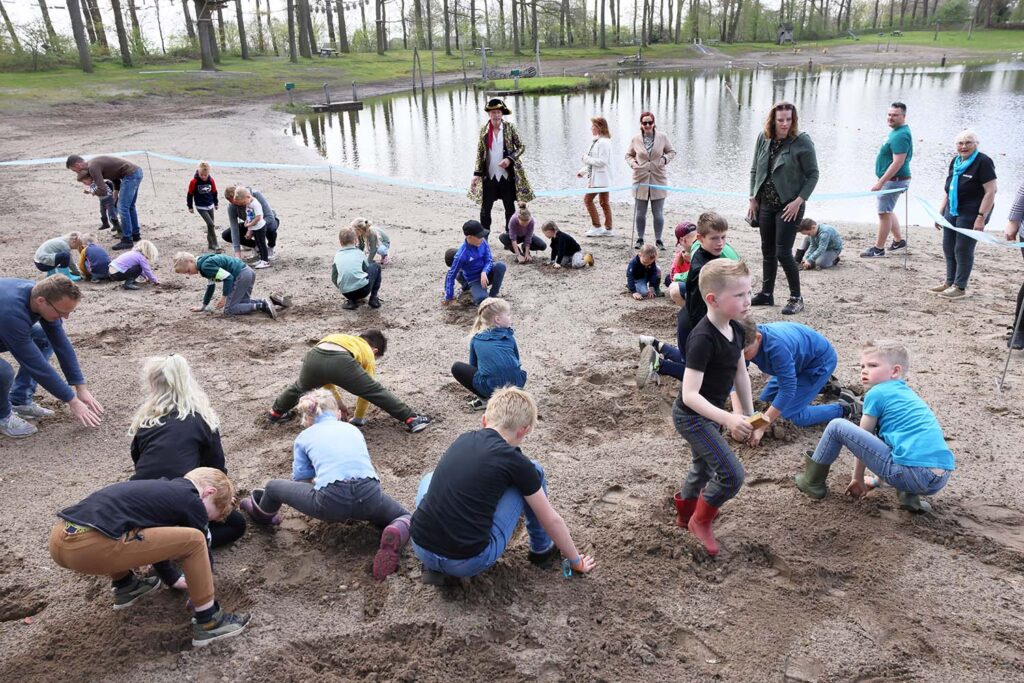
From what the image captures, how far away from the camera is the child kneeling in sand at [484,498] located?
3.28 m

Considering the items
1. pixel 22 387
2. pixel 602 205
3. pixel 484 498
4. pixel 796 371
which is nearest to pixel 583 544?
pixel 484 498

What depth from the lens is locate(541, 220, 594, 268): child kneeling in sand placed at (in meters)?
9.30

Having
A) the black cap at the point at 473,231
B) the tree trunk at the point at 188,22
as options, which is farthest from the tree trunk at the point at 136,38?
the black cap at the point at 473,231

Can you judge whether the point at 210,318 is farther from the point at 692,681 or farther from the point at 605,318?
the point at 692,681

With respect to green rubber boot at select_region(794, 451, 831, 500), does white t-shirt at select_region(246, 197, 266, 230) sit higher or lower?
higher

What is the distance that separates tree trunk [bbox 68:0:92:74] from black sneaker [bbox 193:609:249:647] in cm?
4198

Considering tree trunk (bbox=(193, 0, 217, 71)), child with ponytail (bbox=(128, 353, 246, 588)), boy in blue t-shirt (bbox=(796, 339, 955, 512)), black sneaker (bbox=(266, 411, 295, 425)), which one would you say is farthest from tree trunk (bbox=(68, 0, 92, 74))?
boy in blue t-shirt (bbox=(796, 339, 955, 512))

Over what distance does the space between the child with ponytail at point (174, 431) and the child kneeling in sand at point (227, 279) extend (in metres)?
3.98

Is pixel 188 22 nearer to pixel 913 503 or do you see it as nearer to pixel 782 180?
pixel 782 180

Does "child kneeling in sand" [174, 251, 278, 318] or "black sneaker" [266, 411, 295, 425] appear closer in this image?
"black sneaker" [266, 411, 295, 425]

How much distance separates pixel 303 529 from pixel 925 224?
1199 centimetres

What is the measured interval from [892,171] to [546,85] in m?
37.7

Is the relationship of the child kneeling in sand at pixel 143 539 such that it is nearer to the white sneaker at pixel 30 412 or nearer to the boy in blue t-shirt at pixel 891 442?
the white sneaker at pixel 30 412

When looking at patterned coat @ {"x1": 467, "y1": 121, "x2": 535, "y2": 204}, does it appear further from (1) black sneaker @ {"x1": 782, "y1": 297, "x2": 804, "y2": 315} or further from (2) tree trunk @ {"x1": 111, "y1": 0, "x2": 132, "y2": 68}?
(2) tree trunk @ {"x1": 111, "y1": 0, "x2": 132, "y2": 68}
